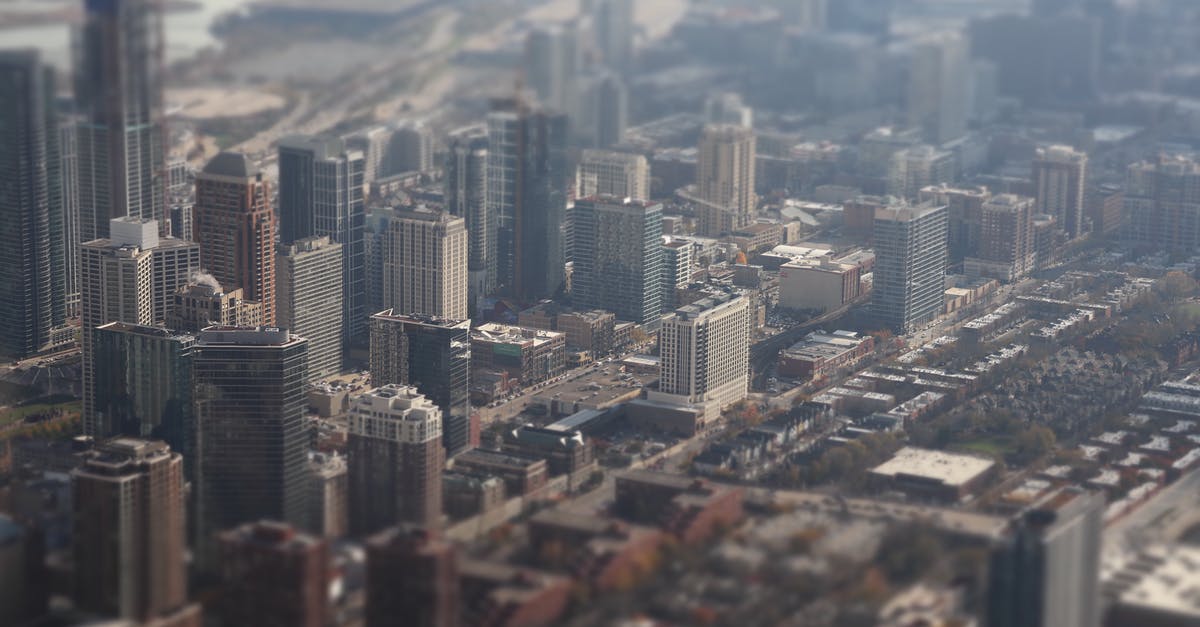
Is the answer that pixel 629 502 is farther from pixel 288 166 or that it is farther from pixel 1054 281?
pixel 1054 281

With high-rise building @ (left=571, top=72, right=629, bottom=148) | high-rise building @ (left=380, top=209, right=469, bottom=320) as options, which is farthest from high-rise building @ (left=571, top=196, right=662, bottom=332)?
high-rise building @ (left=571, top=72, right=629, bottom=148)

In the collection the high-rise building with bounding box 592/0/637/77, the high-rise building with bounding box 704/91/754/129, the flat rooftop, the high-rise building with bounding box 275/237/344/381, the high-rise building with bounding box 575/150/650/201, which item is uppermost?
the high-rise building with bounding box 592/0/637/77

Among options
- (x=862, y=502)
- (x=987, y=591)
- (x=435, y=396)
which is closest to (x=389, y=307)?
(x=435, y=396)

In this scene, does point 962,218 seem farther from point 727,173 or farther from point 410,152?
point 410,152

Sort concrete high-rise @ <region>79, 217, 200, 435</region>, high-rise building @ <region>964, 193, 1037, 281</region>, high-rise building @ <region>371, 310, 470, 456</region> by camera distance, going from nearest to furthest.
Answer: high-rise building @ <region>371, 310, 470, 456</region>, concrete high-rise @ <region>79, 217, 200, 435</region>, high-rise building @ <region>964, 193, 1037, 281</region>

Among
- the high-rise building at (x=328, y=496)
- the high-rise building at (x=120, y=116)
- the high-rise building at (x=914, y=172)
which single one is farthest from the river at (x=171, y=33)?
the high-rise building at (x=914, y=172)

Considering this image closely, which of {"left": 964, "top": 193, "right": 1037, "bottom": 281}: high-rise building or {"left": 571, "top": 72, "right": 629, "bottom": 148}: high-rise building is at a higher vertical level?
{"left": 571, "top": 72, "right": 629, "bottom": 148}: high-rise building

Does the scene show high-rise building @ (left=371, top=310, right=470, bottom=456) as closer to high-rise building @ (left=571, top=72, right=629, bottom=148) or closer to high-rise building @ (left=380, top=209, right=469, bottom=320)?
high-rise building @ (left=380, top=209, right=469, bottom=320)
